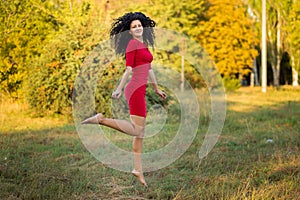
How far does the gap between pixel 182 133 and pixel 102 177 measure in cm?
377

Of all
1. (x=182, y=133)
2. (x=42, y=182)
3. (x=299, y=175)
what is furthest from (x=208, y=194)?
(x=182, y=133)

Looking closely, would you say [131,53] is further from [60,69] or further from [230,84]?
[230,84]

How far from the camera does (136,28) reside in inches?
159

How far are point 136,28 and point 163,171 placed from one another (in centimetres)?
262

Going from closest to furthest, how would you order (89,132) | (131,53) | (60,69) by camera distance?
(131,53), (89,132), (60,69)

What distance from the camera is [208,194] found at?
4691 millimetres

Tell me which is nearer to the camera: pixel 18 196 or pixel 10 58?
pixel 18 196

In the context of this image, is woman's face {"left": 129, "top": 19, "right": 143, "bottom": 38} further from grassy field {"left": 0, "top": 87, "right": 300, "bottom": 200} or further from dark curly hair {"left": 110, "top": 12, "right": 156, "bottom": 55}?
grassy field {"left": 0, "top": 87, "right": 300, "bottom": 200}

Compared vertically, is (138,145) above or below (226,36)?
below

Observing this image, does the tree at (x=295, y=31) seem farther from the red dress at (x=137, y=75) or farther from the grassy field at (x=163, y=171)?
the red dress at (x=137, y=75)

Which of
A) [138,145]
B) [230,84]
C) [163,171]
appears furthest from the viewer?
[230,84]

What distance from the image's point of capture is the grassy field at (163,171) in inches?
188

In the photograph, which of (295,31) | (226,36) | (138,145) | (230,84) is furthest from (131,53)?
(226,36)

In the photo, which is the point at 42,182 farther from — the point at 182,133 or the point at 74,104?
the point at 74,104
